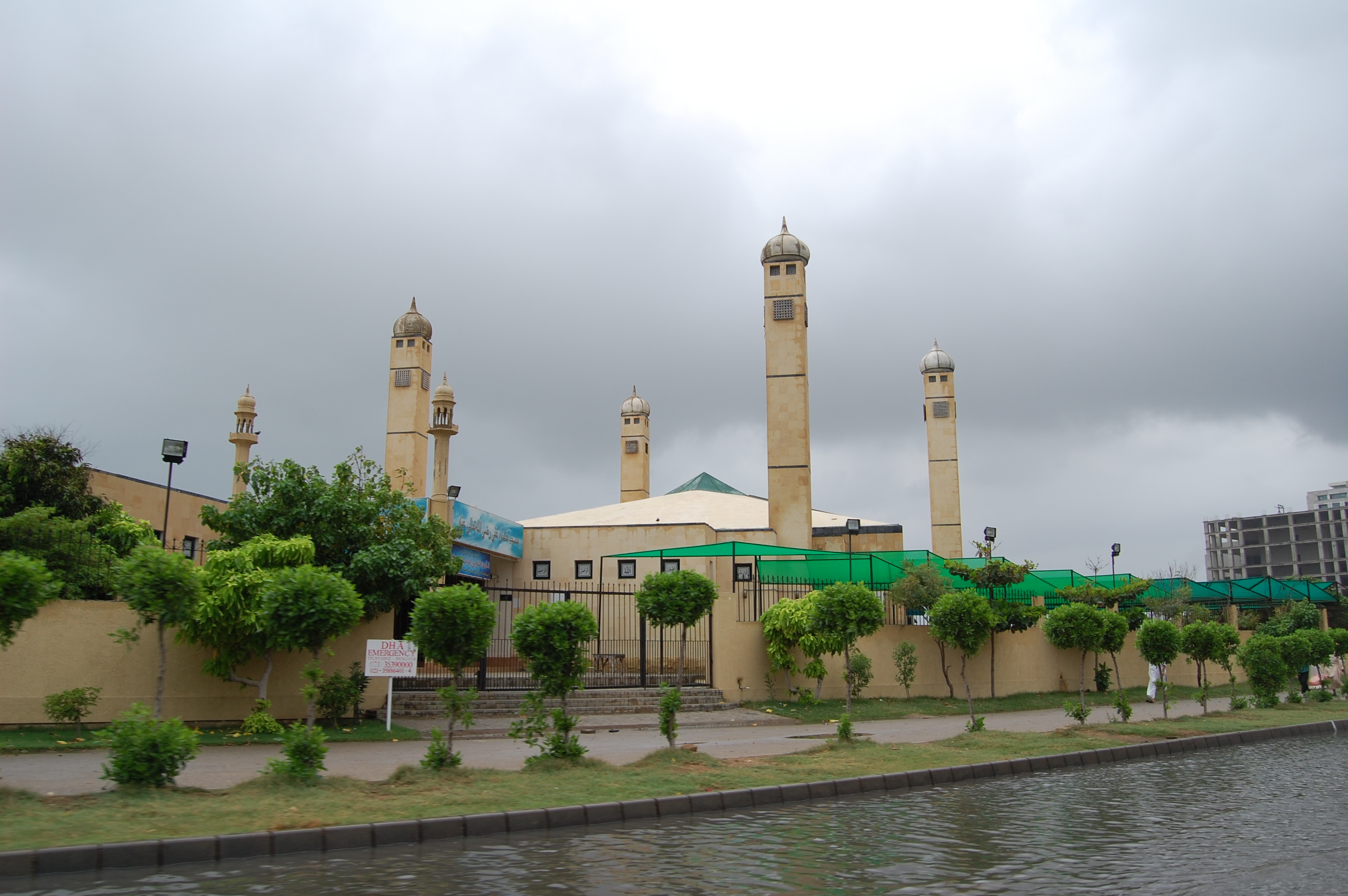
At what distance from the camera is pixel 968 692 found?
57.1 feet

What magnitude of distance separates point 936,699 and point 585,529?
17030 millimetres

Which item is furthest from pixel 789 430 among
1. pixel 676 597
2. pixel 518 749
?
pixel 518 749

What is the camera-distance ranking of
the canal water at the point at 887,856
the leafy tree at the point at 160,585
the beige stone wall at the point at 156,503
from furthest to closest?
the beige stone wall at the point at 156,503 → the leafy tree at the point at 160,585 → the canal water at the point at 887,856

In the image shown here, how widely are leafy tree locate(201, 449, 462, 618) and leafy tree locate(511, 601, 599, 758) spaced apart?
21.5 ft

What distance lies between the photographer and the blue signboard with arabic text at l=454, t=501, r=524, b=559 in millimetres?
32625

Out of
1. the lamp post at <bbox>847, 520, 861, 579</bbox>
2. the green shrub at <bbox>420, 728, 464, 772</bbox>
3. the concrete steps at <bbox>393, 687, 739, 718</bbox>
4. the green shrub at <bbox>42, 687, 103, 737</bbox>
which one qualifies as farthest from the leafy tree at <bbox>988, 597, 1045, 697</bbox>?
the green shrub at <bbox>42, 687, 103, 737</bbox>

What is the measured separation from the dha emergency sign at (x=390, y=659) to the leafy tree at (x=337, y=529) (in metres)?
1.66

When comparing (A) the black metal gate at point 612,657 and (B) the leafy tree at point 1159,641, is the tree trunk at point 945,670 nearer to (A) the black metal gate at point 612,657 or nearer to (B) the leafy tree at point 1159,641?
(B) the leafy tree at point 1159,641

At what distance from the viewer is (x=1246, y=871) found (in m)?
6.61

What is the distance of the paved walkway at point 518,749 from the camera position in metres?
11.0

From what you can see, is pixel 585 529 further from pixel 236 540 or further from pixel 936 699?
pixel 236 540

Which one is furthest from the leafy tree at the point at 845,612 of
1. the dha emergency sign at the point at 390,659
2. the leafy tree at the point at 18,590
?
the leafy tree at the point at 18,590

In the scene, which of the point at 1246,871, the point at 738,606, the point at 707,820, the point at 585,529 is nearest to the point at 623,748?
Result: the point at 707,820

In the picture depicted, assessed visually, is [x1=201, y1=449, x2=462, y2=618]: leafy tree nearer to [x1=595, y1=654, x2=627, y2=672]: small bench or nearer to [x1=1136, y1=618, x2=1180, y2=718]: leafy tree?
[x1=595, y1=654, x2=627, y2=672]: small bench
